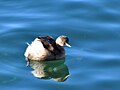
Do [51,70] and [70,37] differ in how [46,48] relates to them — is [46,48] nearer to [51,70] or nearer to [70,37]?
[51,70]

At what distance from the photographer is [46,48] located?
47.3 ft

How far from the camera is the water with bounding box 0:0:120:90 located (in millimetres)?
13234

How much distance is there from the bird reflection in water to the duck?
0.11 meters

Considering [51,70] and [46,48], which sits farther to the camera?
[46,48]

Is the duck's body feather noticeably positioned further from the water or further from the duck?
the water

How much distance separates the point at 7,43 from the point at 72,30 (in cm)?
178

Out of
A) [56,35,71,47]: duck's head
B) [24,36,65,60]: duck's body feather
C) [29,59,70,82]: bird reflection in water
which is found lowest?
[29,59,70,82]: bird reflection in water

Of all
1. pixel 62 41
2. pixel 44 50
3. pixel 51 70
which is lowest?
pixel 51 70

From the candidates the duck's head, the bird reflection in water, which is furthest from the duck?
the bird reflection in water

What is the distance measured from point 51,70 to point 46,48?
65cm

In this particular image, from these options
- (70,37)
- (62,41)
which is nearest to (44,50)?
(62,41)

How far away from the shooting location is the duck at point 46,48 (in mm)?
14219

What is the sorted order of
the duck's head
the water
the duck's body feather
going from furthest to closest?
the duck's head, the duck's body feather, the water

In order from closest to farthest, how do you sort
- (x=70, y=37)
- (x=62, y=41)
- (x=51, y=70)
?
(x=51, y=70)
(x=62, y=41)
(x=70, y=37)
